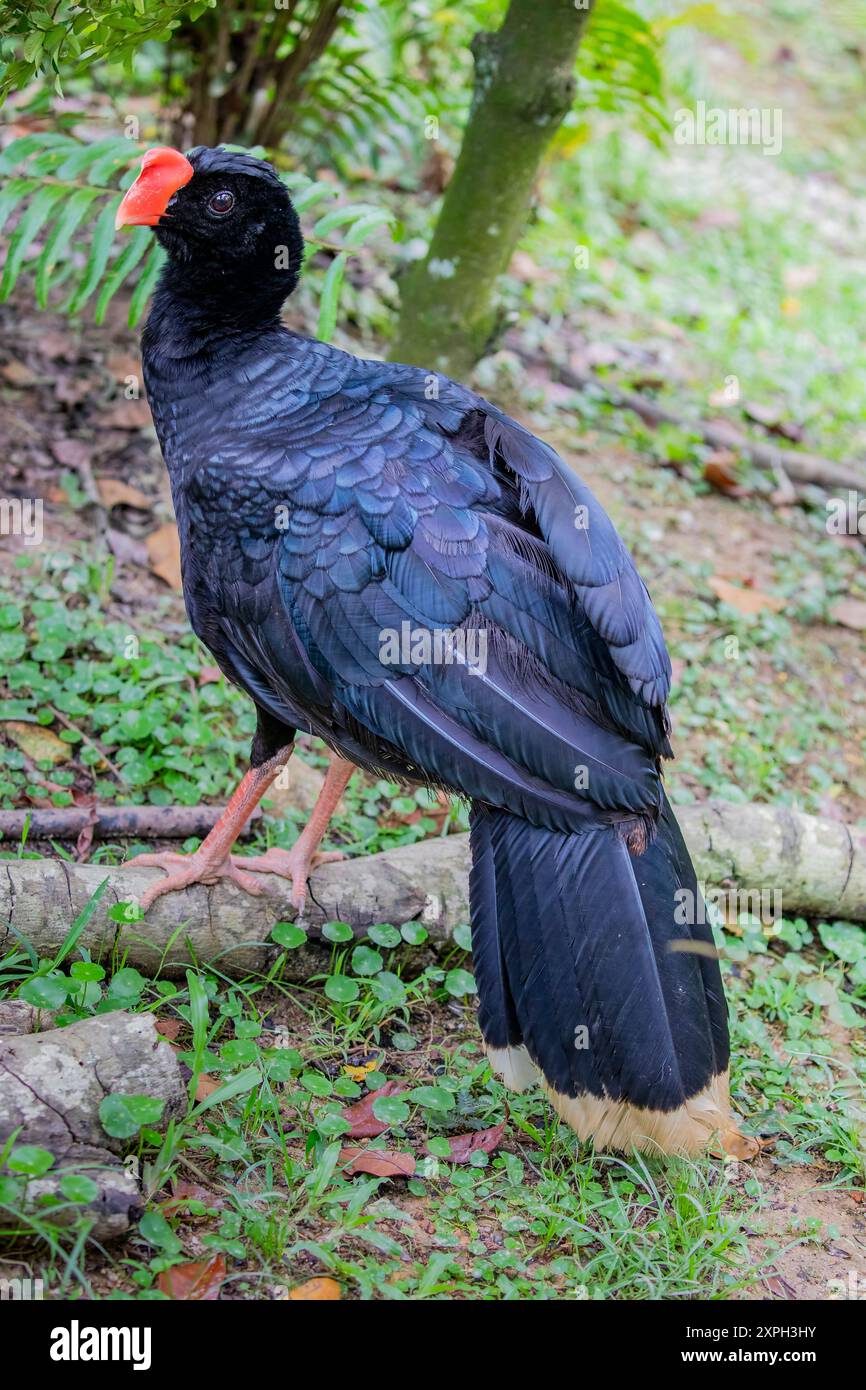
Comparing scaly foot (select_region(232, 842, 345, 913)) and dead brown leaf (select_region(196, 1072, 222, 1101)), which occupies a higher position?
scaly foot (select_region(232, 842, 345, 913))

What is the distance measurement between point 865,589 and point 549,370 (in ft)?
7.02

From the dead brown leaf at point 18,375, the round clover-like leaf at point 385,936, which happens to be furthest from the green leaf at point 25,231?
the round clover-like leaf at point 385,936

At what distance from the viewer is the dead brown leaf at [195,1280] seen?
2.40 m

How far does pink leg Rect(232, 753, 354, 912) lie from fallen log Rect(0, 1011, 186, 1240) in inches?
33.7

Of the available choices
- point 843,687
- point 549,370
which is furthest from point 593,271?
point 843,687

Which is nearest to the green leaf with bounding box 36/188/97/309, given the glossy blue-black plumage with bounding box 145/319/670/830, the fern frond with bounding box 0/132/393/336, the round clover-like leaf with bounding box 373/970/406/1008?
the fern frond with bounding box 0/132/393/336

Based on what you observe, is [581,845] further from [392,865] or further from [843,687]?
[843,687]

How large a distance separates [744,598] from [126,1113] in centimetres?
385

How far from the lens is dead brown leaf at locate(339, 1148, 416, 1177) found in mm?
2850

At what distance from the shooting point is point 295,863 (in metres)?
3.56

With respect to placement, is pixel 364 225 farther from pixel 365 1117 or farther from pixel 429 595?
pixel 365 1117

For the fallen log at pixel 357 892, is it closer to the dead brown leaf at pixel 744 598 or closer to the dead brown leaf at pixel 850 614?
the dead brown leaf at pixel 744 598

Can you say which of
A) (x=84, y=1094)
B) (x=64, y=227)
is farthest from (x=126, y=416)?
(x=84, y=1094)

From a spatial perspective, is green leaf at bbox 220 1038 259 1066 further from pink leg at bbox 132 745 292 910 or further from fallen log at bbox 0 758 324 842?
fallen log at bbox 0 758 324 842
